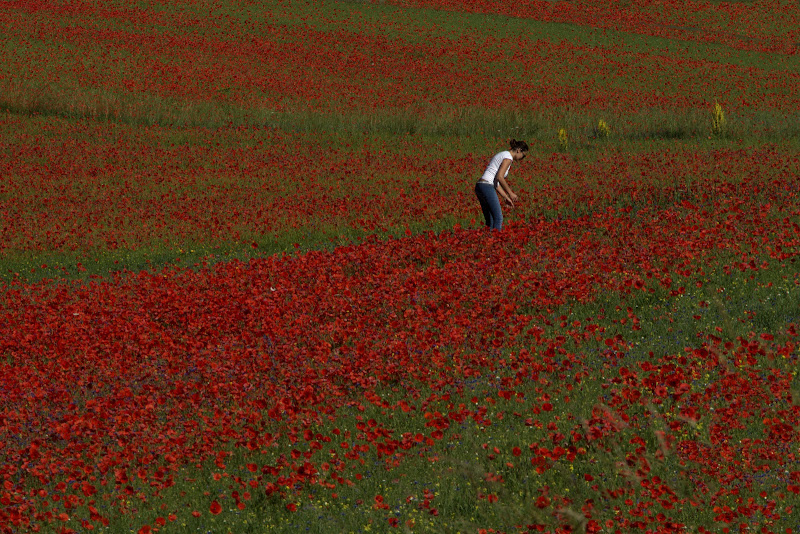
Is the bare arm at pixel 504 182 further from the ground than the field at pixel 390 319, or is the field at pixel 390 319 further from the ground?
the bare arm at pixel 504 182

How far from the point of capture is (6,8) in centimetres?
4909

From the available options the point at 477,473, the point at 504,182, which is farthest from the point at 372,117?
the point at 477,473

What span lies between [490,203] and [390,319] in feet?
14.5

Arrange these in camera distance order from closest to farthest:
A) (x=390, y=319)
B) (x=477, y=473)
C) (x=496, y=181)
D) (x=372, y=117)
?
(x=477, y=473), (x=390, y=319), (x=496, y=181), (x=372, y=117)

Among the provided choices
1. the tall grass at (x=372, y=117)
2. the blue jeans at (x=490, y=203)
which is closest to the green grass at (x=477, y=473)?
the blue jeans at (x=490, y=203)

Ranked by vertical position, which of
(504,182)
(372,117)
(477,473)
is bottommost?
(372,117)

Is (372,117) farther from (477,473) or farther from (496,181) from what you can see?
(477,473)

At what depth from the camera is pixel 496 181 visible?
14.5m

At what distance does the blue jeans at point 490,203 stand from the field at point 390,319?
0.27 m

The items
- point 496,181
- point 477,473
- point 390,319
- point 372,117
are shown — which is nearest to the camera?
point 477,473

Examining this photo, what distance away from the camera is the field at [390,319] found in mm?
6457

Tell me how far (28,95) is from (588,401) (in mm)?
30475

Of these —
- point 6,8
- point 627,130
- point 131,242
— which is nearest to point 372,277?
point 131,242

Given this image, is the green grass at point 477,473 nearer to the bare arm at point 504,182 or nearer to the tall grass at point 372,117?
the bare arm at point 504,182
